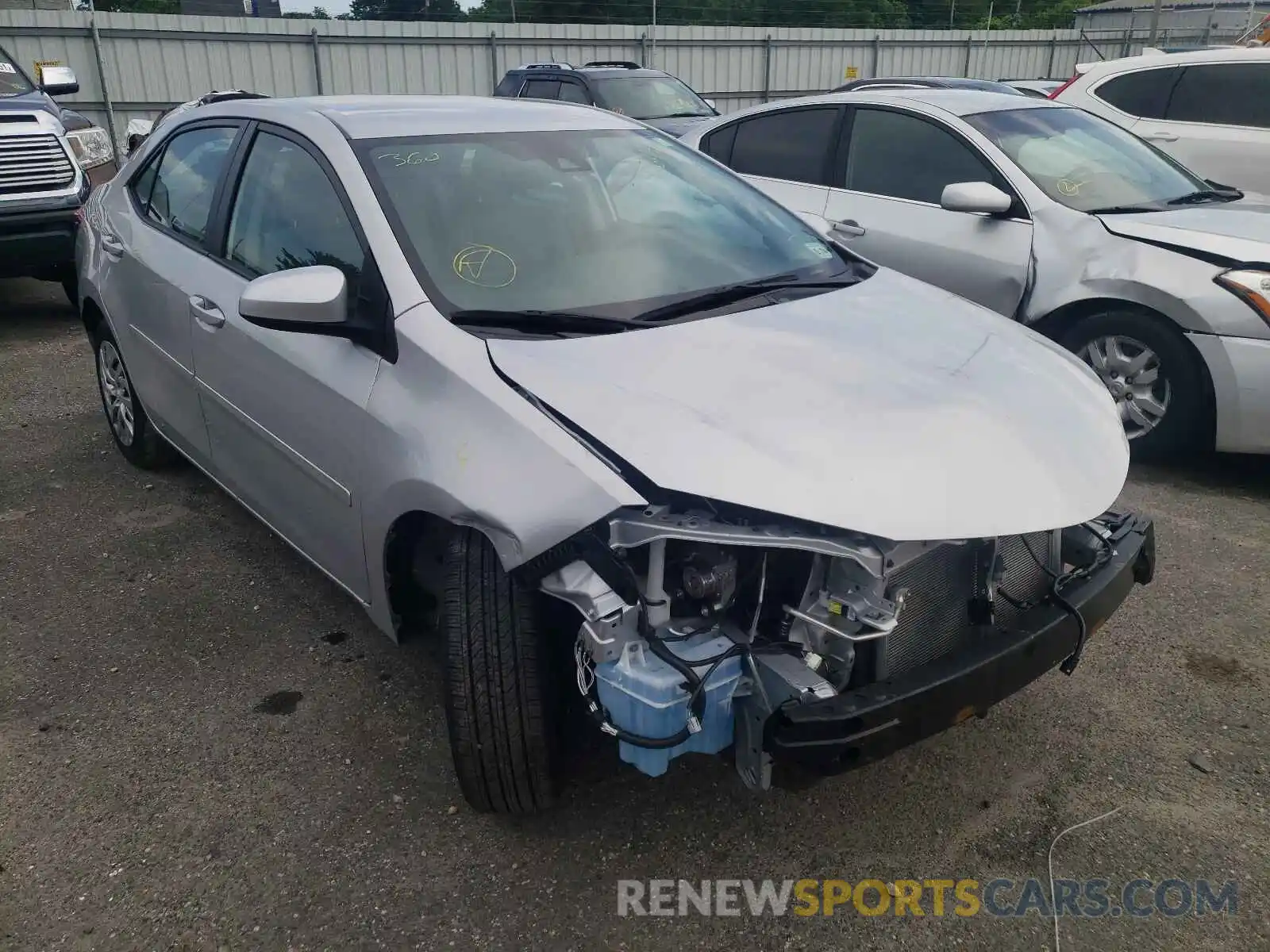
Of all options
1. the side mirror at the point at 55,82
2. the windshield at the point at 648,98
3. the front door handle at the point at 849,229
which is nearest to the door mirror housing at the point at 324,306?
the front door handle at the point at 849,229

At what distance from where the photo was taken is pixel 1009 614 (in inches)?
97.0

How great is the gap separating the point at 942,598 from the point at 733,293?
1.04 meters

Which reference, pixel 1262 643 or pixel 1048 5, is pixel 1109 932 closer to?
pixel 1262 643

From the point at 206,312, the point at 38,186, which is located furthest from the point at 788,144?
the point at 38,186

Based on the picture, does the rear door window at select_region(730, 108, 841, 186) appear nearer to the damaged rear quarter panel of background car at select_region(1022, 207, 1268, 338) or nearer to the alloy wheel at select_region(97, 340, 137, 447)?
the damaged rear quarter panel of background car at select_region(1022, 207, 1268, 338)

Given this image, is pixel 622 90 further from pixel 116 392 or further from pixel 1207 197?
pixel 116 392

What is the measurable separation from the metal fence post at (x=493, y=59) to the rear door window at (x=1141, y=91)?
1162 cm

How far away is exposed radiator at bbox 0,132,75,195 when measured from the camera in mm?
7070

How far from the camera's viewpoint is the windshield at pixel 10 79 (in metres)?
7.70

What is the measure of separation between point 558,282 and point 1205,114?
6387 millimetres

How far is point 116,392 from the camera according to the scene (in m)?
→ 4.61

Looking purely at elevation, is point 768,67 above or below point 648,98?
above

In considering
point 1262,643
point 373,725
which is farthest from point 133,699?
point 1262,643

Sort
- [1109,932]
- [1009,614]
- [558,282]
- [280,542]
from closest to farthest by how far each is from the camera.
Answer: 1. [1109,932]
2. [1009,614]
3. [558,282]
4. [280,542]
